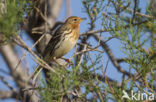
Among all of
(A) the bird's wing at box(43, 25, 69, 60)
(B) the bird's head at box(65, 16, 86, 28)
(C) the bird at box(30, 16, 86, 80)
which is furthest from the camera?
(B) the bird's head at box(65, 16, 86, 28)

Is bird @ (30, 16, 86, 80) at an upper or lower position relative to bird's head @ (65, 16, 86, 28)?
lower

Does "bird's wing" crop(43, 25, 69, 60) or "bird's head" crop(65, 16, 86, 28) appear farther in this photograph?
"bird's head" crop(65, 16, 86, 28)

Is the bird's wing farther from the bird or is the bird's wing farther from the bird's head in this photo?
the bird's head

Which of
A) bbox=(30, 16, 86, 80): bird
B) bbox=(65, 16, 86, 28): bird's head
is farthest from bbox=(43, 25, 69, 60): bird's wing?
bbox=(65, 16, 86, 28): bird's head

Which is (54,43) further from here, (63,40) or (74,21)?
(74,21)

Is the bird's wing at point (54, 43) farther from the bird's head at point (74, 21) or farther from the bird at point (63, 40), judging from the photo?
the bird's head at point (74, 21)

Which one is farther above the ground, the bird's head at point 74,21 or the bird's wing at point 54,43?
the bird's head at point 74,21

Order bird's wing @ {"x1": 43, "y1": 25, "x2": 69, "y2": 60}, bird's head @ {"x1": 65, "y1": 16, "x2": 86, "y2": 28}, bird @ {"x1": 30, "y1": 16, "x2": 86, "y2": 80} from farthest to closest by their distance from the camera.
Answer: bird's head @ {"x1": 65, "y1": 16, "x2": 86, "y2": 28}, bird's wing @ {"x1": 43, "y1": 25, "x2": 69, "y2": 60}, bird @ {"x1": 30, "y1": 16, "x2": 86, "y2": 80}

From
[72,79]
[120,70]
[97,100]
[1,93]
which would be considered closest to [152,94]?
[97,100]

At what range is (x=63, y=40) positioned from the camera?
18.4ft

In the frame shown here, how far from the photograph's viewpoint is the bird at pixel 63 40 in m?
5.48

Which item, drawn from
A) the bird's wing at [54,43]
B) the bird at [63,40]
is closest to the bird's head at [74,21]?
the bird at [63,40]

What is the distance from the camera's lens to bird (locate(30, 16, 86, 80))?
5.48 meters

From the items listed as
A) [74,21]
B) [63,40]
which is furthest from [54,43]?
[74,21]
